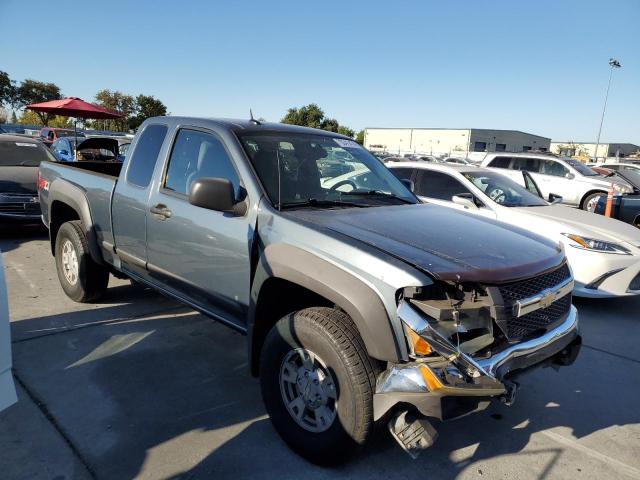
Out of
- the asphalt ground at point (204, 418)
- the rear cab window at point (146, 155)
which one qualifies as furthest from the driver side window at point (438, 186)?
the rear cab window at point (146, 155)

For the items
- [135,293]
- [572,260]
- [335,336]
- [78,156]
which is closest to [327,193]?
[335,336]

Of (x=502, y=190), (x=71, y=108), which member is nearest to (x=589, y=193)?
(x=502, y=190)

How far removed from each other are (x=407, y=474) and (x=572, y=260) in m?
3.93

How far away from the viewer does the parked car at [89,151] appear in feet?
32.1

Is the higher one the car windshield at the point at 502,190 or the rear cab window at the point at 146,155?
the rear cab window at the point at 146,155

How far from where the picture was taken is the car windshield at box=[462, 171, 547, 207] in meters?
6.72

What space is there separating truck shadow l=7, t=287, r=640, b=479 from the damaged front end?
2.27ft

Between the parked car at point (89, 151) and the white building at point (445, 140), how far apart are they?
195ft

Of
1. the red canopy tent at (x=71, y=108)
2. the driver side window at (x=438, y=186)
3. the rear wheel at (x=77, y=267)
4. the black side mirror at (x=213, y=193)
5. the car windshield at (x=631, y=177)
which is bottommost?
the rear wheel at (x=77, y=267)

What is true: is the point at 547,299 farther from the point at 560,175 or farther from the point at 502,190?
the point at 560,175

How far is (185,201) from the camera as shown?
3.56 m

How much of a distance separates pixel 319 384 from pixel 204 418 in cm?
98

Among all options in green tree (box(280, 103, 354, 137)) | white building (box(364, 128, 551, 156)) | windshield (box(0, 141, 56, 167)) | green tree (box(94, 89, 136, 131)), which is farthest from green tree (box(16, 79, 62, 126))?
windshield (box(0, 141, 56, 167))

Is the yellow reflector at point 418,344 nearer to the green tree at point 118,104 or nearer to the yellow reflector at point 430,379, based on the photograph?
the yellow reflector at point 430,379
